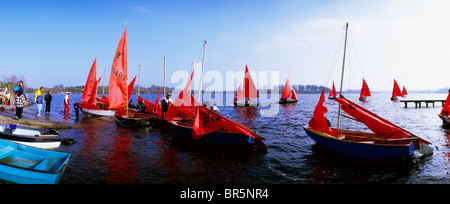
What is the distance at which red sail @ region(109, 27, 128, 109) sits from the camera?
20.1 metres

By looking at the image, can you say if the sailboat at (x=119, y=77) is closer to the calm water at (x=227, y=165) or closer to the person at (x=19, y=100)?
the calm water at (x=227, y=165)

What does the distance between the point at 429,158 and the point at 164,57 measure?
25638 mm

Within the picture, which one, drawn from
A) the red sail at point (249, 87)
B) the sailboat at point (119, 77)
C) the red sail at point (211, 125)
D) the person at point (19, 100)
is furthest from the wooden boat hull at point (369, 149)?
the red sail at point (249, 87)

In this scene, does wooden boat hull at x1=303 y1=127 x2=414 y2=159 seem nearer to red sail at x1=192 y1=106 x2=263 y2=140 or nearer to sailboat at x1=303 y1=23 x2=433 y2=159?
sailboat at x1=303 y1=23 x2=433 y2=159

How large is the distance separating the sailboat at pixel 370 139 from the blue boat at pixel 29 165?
1358 cm

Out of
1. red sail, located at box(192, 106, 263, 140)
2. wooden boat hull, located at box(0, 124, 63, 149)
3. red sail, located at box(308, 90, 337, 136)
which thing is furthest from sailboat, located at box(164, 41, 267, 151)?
wooden boat hull, located at box(0, 124, 63, 149)

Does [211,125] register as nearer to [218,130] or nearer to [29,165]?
[218,130]

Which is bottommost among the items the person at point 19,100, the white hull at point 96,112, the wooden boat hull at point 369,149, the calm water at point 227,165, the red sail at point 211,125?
the calm water at point 227,165

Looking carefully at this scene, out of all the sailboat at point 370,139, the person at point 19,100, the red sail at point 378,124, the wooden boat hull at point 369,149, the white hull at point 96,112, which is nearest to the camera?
the wooden boat hull at point 369,149

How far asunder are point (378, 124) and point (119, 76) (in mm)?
20558

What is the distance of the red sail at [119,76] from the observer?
2011cm

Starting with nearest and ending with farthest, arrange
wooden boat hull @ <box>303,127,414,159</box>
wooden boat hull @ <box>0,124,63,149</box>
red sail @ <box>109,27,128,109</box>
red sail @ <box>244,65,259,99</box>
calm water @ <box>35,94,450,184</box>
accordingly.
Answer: calm water @ <box>35,94,450,184</box> < wooden boat hull @ <box>0,124,63,149</box> < wooden boat hull @ <box>303,127,414,159</box> < red sail @ <box>109,27,128,109</box> < red sail @ <box>244,65,259,99</box>
